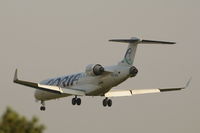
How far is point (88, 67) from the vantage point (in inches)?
2021

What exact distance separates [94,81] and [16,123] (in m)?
38.7

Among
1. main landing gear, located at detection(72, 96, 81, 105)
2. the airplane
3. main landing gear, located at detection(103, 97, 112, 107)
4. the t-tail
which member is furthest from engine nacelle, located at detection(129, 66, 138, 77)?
main landing gear, located at detection(72, 96, 81, 105)

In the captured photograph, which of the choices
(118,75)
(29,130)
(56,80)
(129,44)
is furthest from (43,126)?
(56,80)

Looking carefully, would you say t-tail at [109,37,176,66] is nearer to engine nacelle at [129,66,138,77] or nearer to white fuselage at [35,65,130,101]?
white fuselage at [35,65,130,101]

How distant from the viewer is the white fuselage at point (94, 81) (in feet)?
163

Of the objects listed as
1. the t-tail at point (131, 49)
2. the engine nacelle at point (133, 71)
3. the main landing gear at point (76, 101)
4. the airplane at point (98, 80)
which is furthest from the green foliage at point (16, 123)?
the main landing gear at point (76, 101)

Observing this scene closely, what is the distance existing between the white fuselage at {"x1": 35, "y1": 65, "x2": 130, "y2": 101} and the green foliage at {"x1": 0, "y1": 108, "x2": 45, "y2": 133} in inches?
1418

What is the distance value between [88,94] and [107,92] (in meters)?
2.30

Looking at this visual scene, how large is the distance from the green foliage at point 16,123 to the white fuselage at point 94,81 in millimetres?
36015

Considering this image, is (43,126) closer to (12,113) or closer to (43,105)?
(12,113)

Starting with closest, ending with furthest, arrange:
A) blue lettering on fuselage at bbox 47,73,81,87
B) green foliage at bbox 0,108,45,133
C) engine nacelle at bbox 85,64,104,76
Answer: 1. green foliage at bbox 0,108,45,133
2. engine nacelle at bbox 85,64,104,76
3. blue lettering on fuselage at bbox 47,73,81,87

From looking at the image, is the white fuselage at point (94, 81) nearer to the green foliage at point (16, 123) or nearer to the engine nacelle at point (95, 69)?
the engine nacelle at point (95, 69)

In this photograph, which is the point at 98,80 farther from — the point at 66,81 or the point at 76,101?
the point at 66,81

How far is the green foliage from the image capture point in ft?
43.0
